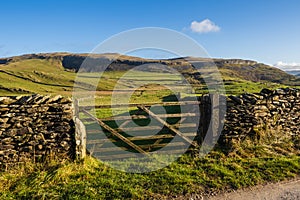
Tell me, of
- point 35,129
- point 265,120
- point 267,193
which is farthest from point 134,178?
point 265,120

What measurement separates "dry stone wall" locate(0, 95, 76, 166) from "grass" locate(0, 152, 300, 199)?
43 centimetres

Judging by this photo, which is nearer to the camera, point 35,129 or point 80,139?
point 35,129

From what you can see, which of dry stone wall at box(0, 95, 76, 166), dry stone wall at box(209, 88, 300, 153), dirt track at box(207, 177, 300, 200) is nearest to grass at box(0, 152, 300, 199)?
dirt track at box(207, 177, 300, 200)

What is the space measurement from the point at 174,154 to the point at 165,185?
6.94 feet

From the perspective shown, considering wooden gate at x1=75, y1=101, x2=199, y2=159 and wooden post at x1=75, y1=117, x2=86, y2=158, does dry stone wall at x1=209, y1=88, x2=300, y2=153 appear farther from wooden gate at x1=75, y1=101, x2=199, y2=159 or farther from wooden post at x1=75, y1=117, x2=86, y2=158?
wooden post at x1=75, y1=117, x2=86, y2=158

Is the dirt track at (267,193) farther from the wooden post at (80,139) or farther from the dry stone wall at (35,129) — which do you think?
the dry stone wall at (35,129)

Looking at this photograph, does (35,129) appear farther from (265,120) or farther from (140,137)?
(265,120)

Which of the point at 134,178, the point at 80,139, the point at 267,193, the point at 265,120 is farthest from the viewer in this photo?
the point at 265,120

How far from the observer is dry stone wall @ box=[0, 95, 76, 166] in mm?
7094

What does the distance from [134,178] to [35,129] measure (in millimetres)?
3369

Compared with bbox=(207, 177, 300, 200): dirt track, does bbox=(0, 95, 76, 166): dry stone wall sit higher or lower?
higher

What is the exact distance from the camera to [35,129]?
24.0ft

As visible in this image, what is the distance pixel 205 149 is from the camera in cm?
855

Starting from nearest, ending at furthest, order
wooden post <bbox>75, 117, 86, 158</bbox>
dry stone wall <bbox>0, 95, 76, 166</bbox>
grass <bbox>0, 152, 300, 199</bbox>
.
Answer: grass <bbox>0, 152, 300, 199</bbox> < dry stone wall <bbox>0, 95, 76, 166</bbox> < wooden post <bbox>75, 117, 86, 158</bbox>
